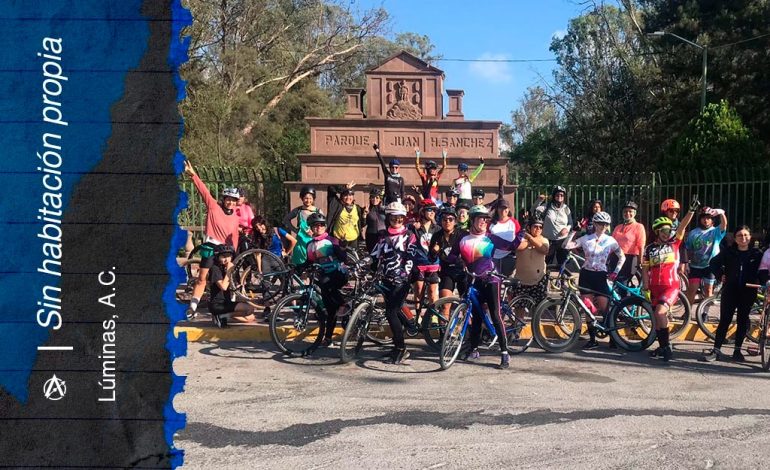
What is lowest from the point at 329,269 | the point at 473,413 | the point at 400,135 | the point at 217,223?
the point at 473,413

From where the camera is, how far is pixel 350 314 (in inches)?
303

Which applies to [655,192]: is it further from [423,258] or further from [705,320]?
[423,258]

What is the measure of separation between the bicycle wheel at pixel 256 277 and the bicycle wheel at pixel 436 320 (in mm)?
2576

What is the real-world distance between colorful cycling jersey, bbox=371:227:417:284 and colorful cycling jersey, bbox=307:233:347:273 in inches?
24.8

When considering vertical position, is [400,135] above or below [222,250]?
above

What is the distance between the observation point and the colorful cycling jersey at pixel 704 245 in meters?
9.67

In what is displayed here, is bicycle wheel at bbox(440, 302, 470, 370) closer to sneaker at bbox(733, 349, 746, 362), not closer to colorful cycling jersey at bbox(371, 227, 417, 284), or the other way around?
colorful cycling jersey at bbox(371, 227, 417, 284)

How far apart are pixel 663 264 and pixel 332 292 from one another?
3.95m

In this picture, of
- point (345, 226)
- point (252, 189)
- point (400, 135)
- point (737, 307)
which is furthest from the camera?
point (400, 135)

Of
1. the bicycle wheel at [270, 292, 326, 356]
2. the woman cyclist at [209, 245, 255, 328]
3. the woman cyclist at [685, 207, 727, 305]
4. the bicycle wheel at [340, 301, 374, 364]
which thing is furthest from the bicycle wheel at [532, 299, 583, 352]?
the woman cyclist at [209, 245, 255, 328]

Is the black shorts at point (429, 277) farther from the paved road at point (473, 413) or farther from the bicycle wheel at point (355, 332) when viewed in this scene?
the paved road at point (473, 413)

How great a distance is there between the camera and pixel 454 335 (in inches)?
288

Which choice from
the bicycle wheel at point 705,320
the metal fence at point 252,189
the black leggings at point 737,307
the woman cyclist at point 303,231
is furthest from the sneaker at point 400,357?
the metal fence at point 252,189

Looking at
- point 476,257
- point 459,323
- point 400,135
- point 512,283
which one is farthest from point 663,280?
point 400,135
